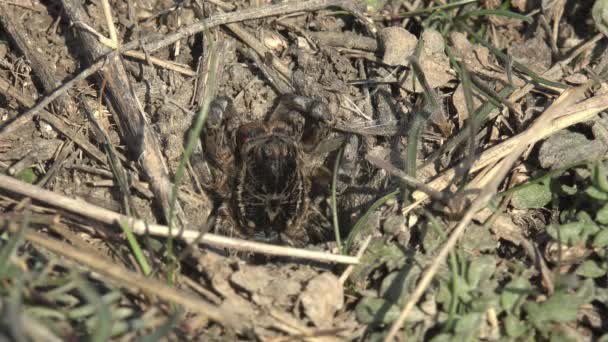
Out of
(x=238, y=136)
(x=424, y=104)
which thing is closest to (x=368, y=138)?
(x=424, y=104)

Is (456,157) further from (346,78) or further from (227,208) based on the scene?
(227,208)

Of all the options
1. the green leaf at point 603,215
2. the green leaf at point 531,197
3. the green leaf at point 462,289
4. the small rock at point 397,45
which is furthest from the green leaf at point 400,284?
the small rock at point 397,45

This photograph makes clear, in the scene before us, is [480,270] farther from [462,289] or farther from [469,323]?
[469,323]

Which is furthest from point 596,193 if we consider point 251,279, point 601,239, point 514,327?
point 251,279

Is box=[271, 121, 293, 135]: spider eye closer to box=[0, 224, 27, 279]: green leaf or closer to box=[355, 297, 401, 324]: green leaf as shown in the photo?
box=[355, 297, 401, 324]: green leaf

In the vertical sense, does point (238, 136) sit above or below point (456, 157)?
above

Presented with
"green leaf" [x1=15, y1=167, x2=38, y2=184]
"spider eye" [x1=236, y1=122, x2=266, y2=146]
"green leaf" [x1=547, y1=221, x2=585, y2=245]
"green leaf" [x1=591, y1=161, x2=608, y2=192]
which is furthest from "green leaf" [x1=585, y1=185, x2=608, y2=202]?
"green leaf" [x1=15, y1=167, x2=38, y2=184]

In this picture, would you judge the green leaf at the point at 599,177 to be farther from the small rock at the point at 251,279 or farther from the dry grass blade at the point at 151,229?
the small rock at the point at 251,279
